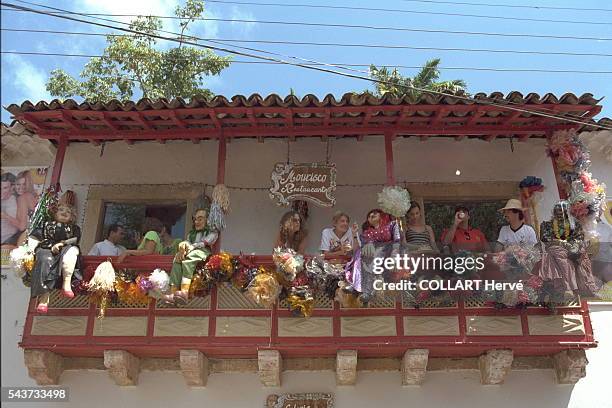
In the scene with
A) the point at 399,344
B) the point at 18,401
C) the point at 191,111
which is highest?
the point at 191,111

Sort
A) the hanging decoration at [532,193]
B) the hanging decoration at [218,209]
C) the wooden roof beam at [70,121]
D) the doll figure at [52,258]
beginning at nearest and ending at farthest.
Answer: the doll figure at [52,258]
the hanging decoration at [218,209]
the wooden roof beam at [70,121]
the hanging decoration at [532,193]

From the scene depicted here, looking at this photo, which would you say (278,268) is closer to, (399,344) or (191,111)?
(399,344)

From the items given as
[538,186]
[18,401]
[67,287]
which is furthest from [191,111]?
[538,186]

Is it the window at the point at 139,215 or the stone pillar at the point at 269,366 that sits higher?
the window at the point at 139,215

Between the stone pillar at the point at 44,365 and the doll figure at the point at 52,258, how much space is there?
0.61 m

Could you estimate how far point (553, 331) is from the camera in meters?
8.00

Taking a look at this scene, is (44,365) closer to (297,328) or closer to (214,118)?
(297,328)

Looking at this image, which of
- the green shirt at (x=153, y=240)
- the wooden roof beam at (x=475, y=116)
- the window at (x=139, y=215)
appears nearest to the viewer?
the wooden roof beam at (x=475, y=116)

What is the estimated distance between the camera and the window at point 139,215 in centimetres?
985

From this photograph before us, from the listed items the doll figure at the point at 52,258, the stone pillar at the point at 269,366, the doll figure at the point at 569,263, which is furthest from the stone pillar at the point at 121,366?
the doll figure at the point at 569,263

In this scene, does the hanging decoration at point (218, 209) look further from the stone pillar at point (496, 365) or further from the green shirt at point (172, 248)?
the stone pillar at point (496, 365)

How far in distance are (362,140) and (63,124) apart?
4486mm

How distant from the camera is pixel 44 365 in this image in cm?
816

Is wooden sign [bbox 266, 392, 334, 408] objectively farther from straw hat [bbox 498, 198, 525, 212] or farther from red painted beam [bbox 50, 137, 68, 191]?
red painted beam [bbox 50, 137, 68, 191]
